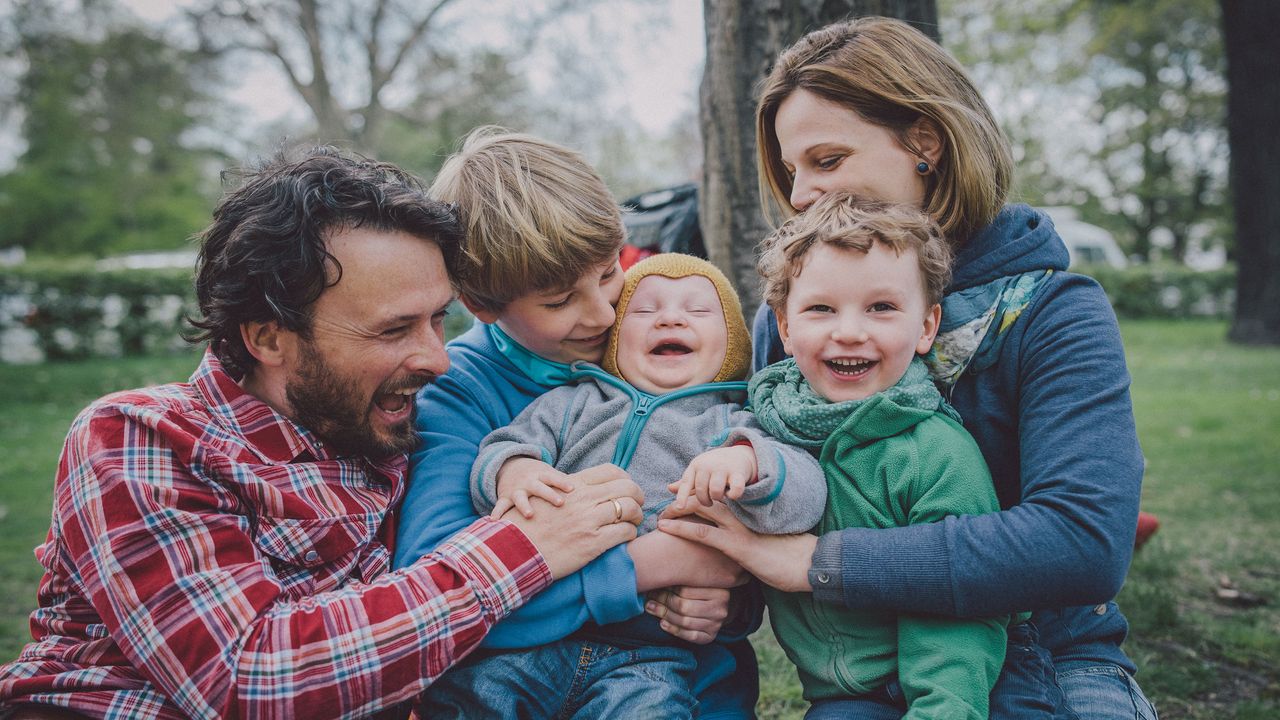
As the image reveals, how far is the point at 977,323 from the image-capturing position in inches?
79.2

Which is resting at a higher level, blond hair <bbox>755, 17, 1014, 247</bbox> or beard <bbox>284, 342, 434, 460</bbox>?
blond hair <bbox>755, 17, 1014, 247</bbox>

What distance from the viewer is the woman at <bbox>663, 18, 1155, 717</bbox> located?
1.76 metres

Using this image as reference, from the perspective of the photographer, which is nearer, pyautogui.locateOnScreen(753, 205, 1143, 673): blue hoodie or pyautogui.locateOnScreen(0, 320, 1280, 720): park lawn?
pyautogui.locateOnScreen(753, 205, 1143, 673): blue hoodie

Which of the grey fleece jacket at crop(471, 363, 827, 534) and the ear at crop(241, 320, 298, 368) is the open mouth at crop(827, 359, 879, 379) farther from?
the ear at crop(241, 320, 298, 368)

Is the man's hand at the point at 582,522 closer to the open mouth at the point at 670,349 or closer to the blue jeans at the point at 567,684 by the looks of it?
the blue jeans at the point at 567,684

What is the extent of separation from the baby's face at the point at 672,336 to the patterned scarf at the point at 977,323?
23.0 inches

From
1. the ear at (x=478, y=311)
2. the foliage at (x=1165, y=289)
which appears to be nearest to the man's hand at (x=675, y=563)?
the ear at (x=478, y=311)

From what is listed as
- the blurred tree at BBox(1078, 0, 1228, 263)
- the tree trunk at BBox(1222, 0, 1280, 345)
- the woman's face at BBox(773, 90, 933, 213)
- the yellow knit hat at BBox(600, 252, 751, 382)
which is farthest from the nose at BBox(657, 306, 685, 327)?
the blurred tree at BBox(1078, 0, 1228, 263)

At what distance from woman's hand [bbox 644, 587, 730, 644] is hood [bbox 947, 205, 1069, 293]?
0.94 meters

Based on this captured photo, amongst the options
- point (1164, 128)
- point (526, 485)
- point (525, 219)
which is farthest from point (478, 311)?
point (1164, 128)

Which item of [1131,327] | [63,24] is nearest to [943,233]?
[1131,327]

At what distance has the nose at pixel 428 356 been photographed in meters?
2.14

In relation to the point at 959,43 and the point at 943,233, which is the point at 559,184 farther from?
the point at 959,43

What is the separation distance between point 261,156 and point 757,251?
75.1 inches
